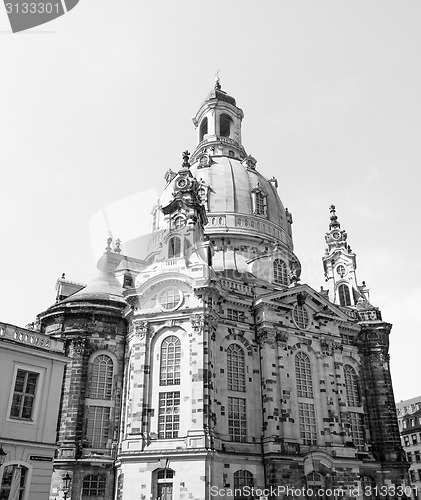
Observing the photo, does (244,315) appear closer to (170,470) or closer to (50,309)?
(170,470)

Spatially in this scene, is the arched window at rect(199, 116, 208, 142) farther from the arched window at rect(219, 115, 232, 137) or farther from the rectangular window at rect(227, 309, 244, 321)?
the rectangular window at rect(227, 309, 244, 321)

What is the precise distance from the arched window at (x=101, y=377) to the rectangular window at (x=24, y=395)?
17.5 metres

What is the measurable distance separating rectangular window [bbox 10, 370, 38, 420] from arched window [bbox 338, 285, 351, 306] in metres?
39.3

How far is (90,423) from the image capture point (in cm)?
4297

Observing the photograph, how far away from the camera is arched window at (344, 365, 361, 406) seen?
4978 centimetres

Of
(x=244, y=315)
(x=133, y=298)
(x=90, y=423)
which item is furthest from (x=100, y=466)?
(x=244, y=315)

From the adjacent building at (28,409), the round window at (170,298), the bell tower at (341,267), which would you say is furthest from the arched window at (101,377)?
the bell tower at (341,267)

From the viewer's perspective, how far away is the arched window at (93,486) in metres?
40.8

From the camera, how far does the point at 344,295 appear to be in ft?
192

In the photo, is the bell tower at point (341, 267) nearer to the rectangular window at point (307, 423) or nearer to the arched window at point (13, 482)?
the rectangular window at point (307, 423)

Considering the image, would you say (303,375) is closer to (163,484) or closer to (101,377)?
(163,484)

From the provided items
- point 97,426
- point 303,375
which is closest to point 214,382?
point 303,375

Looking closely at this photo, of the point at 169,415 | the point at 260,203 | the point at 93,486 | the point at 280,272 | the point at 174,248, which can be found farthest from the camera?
the point at 260,203

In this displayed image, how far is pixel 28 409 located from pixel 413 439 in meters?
67.1
